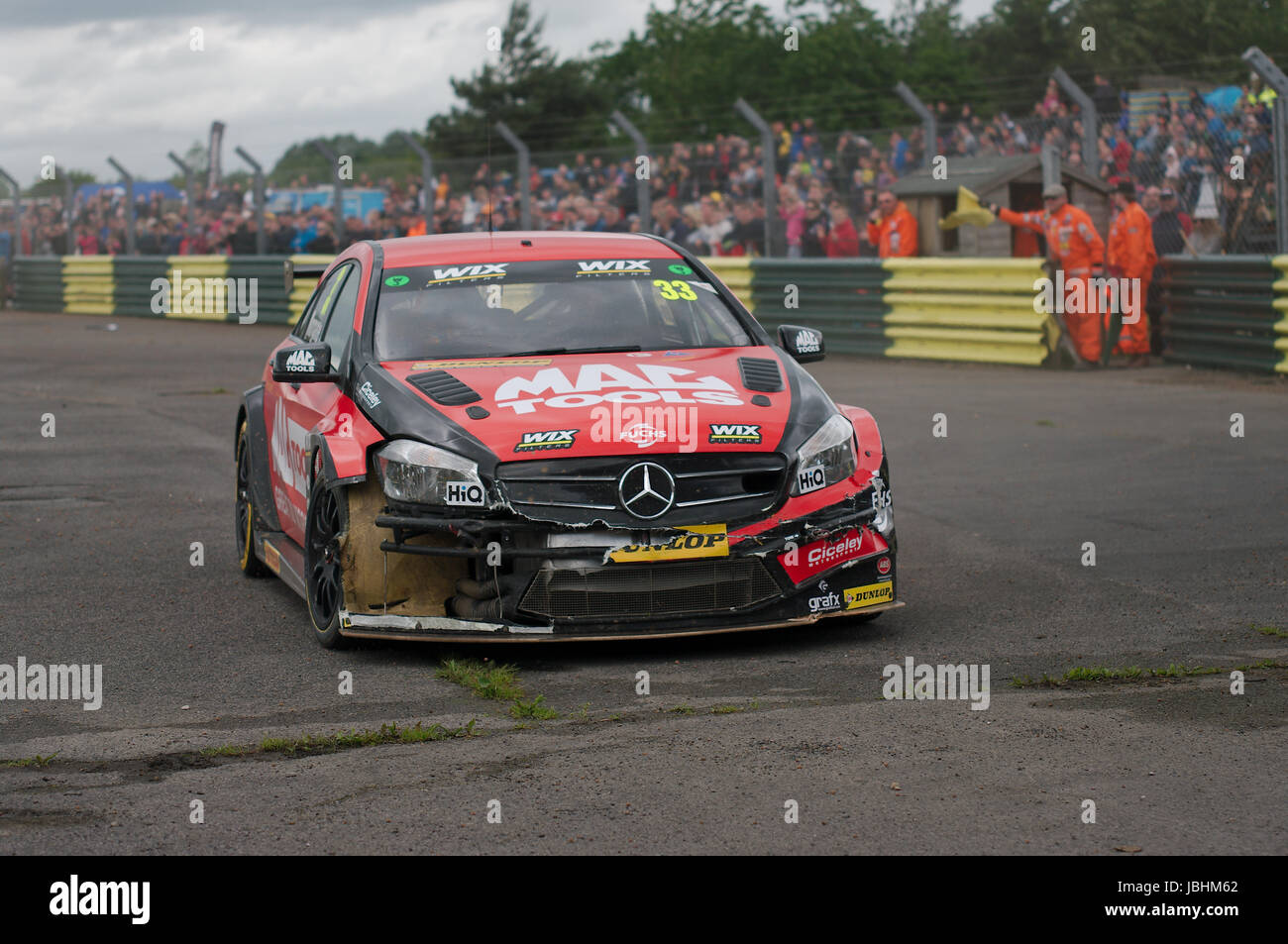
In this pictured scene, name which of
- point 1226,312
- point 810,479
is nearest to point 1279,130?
point 1226,312

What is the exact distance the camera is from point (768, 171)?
74.8ft

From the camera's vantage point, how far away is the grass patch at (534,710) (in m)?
5.79

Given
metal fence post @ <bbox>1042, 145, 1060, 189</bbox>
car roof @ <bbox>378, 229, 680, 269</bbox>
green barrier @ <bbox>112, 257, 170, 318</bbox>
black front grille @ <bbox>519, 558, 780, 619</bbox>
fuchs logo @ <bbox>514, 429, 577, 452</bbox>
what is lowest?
black front grille @ <bbox>519, 558, 780, 619</bbox>

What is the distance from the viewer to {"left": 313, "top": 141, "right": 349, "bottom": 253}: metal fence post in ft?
86.1

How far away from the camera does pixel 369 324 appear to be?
7.61 metres

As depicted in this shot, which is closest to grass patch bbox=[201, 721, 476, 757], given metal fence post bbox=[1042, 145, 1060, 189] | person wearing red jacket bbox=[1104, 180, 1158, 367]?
person wearing red jacket bbox=[1104, 180, 1158, 367]

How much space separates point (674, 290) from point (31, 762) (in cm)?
376

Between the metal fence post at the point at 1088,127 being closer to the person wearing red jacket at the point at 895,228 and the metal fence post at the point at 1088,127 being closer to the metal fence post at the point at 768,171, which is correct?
the person wearing red jacket at the point at 895,228

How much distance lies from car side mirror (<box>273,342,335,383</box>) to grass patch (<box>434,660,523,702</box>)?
1400 millimetres

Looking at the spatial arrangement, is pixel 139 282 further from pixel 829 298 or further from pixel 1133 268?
pixel 1133 268

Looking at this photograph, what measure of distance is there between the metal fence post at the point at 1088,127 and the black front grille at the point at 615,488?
14040 mm

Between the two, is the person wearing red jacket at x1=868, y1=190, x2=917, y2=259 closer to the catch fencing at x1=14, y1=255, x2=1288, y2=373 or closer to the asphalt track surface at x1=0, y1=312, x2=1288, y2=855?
the catch fencing at x1=14, y1=255, x2=1288, y2=373

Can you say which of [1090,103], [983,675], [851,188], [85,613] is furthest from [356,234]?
[983,675]

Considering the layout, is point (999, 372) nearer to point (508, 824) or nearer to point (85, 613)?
point (85, 613)
